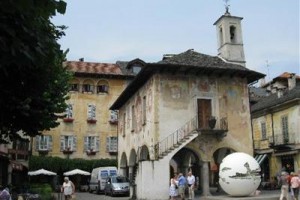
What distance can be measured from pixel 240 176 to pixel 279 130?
16.8m

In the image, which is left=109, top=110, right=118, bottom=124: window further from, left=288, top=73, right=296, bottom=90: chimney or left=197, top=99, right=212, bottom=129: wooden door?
left=197, top=99, right=212, bottom=129: wooden door

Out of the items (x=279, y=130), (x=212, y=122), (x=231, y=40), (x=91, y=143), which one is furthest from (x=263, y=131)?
(x=91, y=143)

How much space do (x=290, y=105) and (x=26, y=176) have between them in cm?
2755

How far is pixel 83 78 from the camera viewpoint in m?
47.0

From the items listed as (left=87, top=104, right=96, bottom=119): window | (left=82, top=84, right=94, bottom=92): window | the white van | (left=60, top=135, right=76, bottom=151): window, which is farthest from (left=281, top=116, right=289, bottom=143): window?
(left=60, top=135, right=76, bottom=151): window

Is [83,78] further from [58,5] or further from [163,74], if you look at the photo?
[58,5]

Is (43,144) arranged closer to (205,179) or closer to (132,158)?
(132,158)

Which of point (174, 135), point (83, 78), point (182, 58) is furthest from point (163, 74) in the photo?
point (83, 78)

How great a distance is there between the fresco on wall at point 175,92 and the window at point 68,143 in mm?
21371

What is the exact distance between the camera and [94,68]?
48.1 m

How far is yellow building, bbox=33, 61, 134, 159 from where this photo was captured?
45250mm

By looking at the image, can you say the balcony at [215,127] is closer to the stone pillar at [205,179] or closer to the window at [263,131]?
the stone pillar at [205,179]

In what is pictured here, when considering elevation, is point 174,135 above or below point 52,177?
above

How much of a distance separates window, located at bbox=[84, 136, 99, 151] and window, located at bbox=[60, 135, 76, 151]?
1325 millimetres
